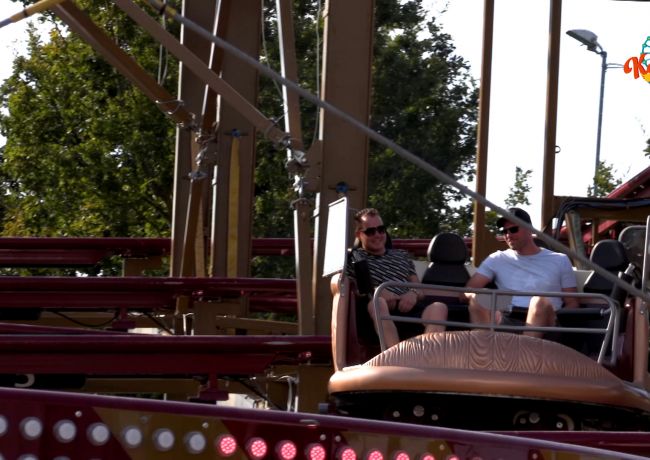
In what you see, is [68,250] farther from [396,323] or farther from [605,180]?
[605,180]

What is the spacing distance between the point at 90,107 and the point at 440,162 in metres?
7.48

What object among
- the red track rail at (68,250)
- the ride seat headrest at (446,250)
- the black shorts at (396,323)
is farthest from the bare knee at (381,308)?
the red track rail at (68,250)

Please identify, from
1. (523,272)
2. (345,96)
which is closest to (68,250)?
(345,96)

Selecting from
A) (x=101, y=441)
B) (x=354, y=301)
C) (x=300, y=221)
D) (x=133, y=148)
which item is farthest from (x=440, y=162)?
(x=101, y=441)

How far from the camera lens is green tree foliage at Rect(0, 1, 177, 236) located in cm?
3809

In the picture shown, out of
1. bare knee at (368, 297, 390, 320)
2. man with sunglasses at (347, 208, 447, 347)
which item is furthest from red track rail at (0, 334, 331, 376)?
bare knee at (368, 297, 390, 320)

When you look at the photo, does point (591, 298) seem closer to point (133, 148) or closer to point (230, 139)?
point (230, 139)

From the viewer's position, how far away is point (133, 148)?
38.2 metres

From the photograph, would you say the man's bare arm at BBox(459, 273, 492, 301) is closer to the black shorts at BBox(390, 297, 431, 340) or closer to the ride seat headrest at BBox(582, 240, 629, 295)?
the black shorts at BBox(390, 297, 431, 340)

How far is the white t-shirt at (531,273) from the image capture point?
11438mm

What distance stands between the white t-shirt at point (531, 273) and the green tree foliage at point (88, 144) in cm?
2634

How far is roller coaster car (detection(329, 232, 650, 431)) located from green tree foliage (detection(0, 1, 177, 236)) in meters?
27.4

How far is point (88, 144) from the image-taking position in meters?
38.0

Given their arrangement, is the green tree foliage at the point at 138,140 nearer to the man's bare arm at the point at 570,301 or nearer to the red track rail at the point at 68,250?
the red track rail at the point at 68,250
